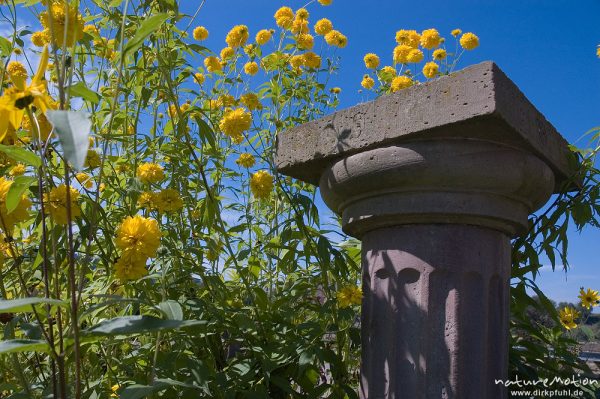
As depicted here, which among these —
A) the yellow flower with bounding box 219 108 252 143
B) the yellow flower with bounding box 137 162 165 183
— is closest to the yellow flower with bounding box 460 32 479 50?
the yellow flower with bounding box 219 108 252 143

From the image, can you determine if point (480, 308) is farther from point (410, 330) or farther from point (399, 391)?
point (399, 391)

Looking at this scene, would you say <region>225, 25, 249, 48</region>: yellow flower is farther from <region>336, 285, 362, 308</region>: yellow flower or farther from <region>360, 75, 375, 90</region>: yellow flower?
<region>336, 285, 362, 308</region>: yellow flower

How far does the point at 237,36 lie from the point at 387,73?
868mm

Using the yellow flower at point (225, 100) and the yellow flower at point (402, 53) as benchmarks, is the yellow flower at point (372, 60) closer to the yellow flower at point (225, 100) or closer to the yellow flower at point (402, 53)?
the yellow flower at point (402, 53)

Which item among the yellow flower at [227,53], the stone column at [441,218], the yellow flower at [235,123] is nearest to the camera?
the stone column at [441,218]

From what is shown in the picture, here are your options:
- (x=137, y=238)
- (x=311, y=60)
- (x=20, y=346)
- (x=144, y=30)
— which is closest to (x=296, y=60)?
(x=311, y=60)

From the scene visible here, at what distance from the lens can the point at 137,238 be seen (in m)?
1.37

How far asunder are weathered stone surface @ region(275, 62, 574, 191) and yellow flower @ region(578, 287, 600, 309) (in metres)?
1.86

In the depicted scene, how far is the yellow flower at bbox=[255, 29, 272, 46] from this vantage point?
3150mm

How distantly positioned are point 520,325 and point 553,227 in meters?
0.44

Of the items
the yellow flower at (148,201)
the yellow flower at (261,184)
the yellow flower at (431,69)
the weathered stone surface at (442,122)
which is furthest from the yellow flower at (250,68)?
the yellow flower at (148,201)

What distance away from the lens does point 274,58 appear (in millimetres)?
2768

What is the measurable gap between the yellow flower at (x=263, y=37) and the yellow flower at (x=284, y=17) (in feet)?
0.31

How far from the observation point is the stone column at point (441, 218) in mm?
1757
